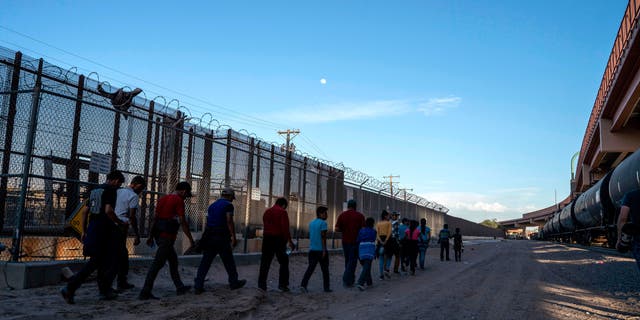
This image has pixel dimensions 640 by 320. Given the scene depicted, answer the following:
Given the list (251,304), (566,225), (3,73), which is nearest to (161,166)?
(3,73)

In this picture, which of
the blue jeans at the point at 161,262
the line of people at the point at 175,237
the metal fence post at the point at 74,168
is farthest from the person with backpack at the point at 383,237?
the metal fence post at the point at 74,168

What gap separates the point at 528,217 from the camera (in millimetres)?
116562

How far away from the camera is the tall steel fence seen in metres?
8.35

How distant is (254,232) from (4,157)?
6515 millimetres

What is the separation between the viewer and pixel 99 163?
8.57 metres

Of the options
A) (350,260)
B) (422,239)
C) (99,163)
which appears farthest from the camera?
(422,239)

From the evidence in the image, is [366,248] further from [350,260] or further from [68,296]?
[68,296]

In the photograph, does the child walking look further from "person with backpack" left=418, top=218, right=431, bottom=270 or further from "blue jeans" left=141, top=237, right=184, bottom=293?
"person with backpack" left=418, top=218, right=431, bottom=270

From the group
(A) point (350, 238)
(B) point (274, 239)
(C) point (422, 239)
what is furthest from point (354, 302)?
(C) point (422, 239)

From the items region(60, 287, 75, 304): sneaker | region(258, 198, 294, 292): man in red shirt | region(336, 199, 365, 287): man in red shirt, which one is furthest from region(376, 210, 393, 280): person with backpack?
region(60, 287, 75, 304): sneaker

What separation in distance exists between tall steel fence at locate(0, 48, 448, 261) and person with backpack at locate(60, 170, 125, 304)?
1.57m

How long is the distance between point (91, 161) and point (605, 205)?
18.8 m

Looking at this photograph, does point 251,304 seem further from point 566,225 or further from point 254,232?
point 566,225

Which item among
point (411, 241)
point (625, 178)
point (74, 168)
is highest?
point (625, 178)
